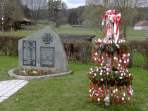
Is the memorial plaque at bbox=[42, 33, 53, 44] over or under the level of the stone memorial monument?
over

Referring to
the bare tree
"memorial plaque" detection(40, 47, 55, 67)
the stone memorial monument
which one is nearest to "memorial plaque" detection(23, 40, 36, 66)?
the stone memorial monument

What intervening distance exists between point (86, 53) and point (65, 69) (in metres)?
3.23

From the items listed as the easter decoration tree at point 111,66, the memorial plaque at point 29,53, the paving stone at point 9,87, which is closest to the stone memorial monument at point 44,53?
the memorial plaque at point 29,53

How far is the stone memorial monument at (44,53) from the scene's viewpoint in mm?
12328

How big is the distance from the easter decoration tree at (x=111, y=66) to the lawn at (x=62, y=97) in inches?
14.9

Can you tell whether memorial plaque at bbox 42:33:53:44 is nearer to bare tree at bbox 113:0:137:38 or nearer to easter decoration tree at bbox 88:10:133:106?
easter decoration tree at bbox 88:10:133:106

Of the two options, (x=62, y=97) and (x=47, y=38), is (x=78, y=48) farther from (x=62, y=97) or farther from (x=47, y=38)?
(x=62, y=97)

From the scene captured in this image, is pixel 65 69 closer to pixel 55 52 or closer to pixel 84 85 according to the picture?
pixel 55 52

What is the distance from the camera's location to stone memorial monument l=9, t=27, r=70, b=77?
12328 millimetres

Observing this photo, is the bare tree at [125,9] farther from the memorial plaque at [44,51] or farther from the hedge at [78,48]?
the memorial plaque at [44,51]

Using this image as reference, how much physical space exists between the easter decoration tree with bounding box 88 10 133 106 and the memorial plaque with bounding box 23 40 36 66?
523 centimetres

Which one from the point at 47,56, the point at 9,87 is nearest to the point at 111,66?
the point at 9,87

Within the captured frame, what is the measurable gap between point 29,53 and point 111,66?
5630 millimetres

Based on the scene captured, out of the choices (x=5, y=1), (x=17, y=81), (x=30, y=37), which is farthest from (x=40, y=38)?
(x=5, y=1)
